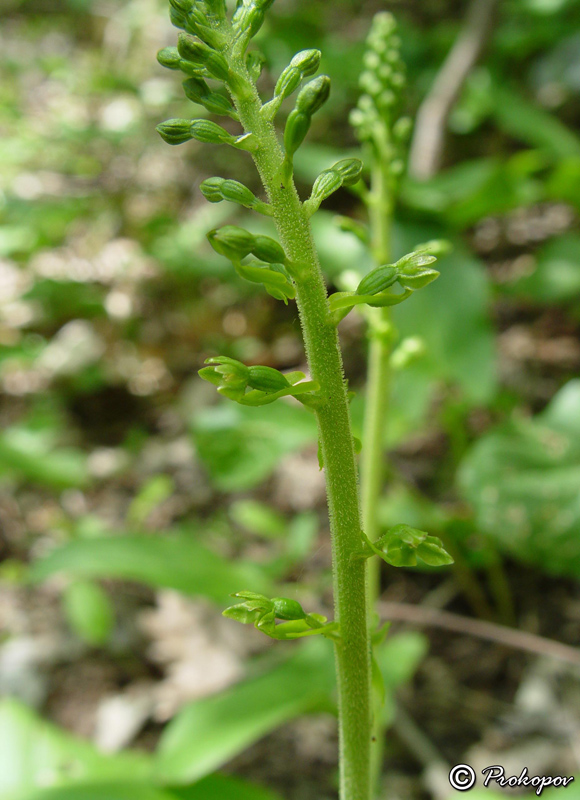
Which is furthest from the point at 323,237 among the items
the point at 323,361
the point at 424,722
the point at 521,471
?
the point at 323,361

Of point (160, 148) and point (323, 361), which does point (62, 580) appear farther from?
point (160, 148)

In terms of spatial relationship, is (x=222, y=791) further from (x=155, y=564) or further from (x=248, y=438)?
(x=248, y=438)

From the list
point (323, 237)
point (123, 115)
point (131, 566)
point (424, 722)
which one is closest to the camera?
point (131, 566)

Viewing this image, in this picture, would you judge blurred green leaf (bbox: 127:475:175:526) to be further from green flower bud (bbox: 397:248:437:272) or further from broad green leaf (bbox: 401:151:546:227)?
green flower bud (bbox: 397:248:437:272)

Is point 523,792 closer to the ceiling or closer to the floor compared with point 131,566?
closer to the floor

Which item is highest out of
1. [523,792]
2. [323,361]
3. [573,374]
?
[573,374]

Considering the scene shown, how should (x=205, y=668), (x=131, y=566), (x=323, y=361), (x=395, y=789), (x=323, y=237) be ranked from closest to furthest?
(x=323, y=361) < (x=131, y=566) < (x=395, y=789) < (x=205, y=668) < (x=323, y=237)

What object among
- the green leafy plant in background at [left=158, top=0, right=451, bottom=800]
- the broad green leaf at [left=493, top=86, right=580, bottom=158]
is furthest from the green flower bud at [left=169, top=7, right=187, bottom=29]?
the broad green leaf at [left=493, top=86, right=580, bottom=158]
